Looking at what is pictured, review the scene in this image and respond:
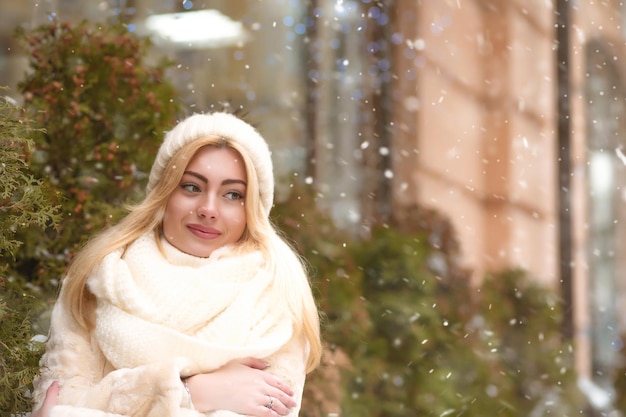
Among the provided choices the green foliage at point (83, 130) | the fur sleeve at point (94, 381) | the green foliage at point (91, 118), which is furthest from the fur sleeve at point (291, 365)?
the green foliage at point (91, 118)

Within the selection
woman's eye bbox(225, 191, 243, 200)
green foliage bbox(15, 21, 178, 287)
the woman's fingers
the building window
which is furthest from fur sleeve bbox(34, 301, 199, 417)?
the building window

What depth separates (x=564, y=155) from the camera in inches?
176

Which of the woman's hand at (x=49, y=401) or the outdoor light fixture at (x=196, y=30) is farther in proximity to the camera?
the outdoor light fixture at (x=196, y=30)

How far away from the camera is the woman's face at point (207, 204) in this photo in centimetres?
195

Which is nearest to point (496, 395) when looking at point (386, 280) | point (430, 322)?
point (430, 322)

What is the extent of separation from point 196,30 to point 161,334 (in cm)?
279

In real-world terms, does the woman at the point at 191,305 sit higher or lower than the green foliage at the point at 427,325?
higher

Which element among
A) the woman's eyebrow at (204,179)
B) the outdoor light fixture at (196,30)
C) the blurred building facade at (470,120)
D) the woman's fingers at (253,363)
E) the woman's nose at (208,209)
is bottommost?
the blurred building facade at (470,120)

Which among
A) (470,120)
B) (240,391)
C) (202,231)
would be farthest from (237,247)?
(470,120)

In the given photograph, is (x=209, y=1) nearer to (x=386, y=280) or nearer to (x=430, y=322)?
(x=386, y=280)

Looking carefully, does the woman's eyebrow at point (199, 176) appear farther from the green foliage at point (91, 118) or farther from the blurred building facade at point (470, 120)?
the blurred building facade at point (470, 120)

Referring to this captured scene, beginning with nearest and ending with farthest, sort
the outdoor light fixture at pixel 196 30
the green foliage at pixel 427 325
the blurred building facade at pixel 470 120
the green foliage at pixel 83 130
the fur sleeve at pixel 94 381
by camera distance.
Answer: the fur sleeve at pixel 94 381, the green foliage at pixel 83 130, the green foliage at pixel 427 325, the outdoor light fixture at pixel 196 30, the blurred building facade at pixel 470 120

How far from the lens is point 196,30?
4.34 metres

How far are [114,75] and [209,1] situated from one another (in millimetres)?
1456
